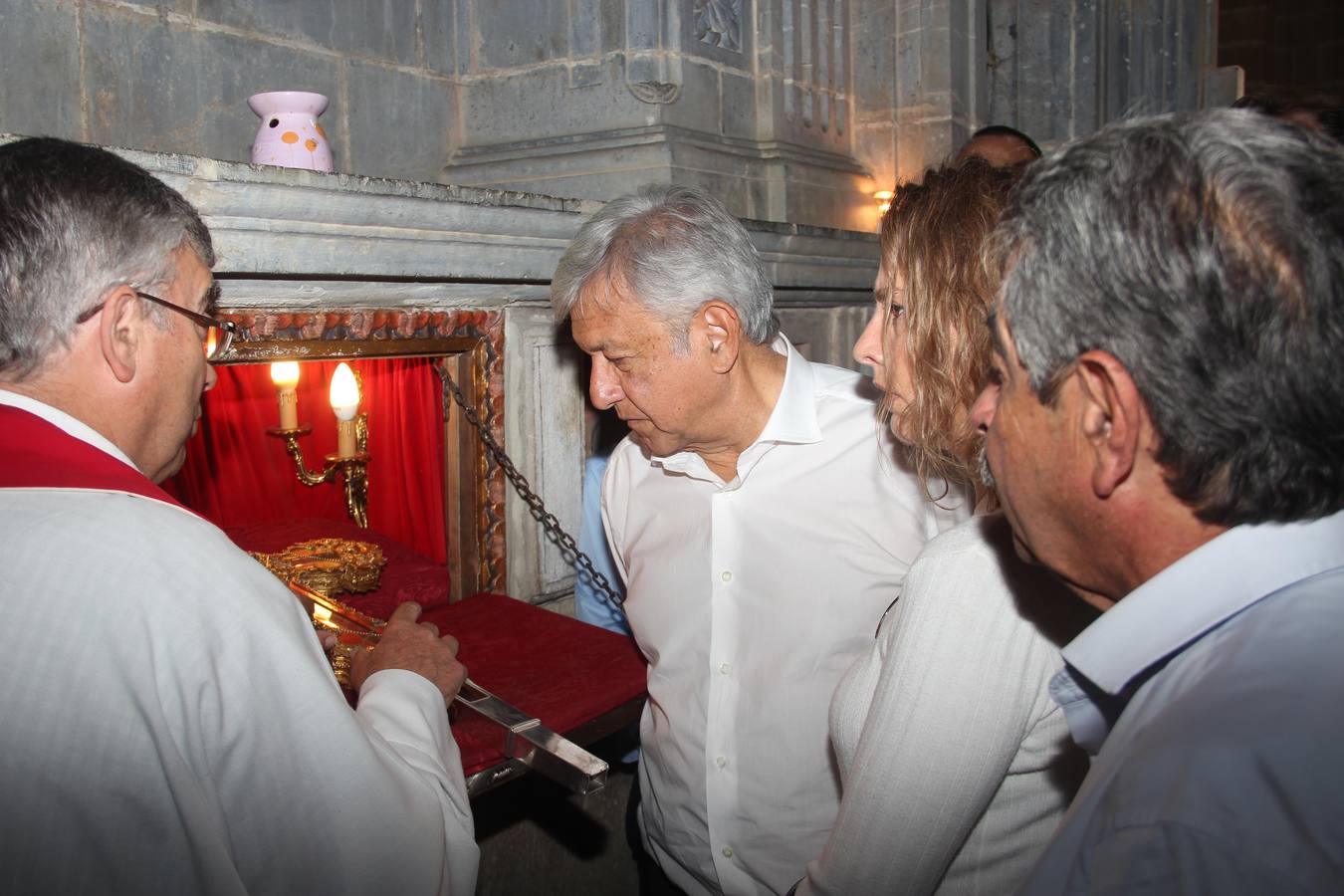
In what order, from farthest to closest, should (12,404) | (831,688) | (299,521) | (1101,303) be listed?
(299,521) < (831,688) < (12,404) < (1101,303)

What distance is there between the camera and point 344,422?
2666 millimetres

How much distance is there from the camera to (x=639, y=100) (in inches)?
135

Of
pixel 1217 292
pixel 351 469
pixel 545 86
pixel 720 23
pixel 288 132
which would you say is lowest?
pixel 351 469

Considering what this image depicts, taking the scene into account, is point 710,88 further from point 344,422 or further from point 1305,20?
point 1305,20

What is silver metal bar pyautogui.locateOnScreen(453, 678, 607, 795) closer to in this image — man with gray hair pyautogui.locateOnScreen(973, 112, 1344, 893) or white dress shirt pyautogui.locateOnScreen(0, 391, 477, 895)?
white dress shirt pyautogui.locateOnScreen(0, 391, 477, 895)

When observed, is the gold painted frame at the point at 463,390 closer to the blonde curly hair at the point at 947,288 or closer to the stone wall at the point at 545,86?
the stone wall at the point at 545,86

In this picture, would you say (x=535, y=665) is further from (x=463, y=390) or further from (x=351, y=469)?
(x=351, y=469)

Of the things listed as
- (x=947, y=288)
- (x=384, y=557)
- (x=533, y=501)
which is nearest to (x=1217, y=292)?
(x=947, y=288)

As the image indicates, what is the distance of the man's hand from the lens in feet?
5.64

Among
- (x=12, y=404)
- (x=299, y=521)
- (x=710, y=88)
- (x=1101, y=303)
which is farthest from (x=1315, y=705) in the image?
(x=710, y=88)

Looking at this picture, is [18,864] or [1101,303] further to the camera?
[18,864]

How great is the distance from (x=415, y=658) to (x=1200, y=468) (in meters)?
1.35

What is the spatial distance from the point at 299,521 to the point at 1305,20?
43.0ft

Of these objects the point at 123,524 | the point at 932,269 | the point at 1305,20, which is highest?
the point at 1305,20
